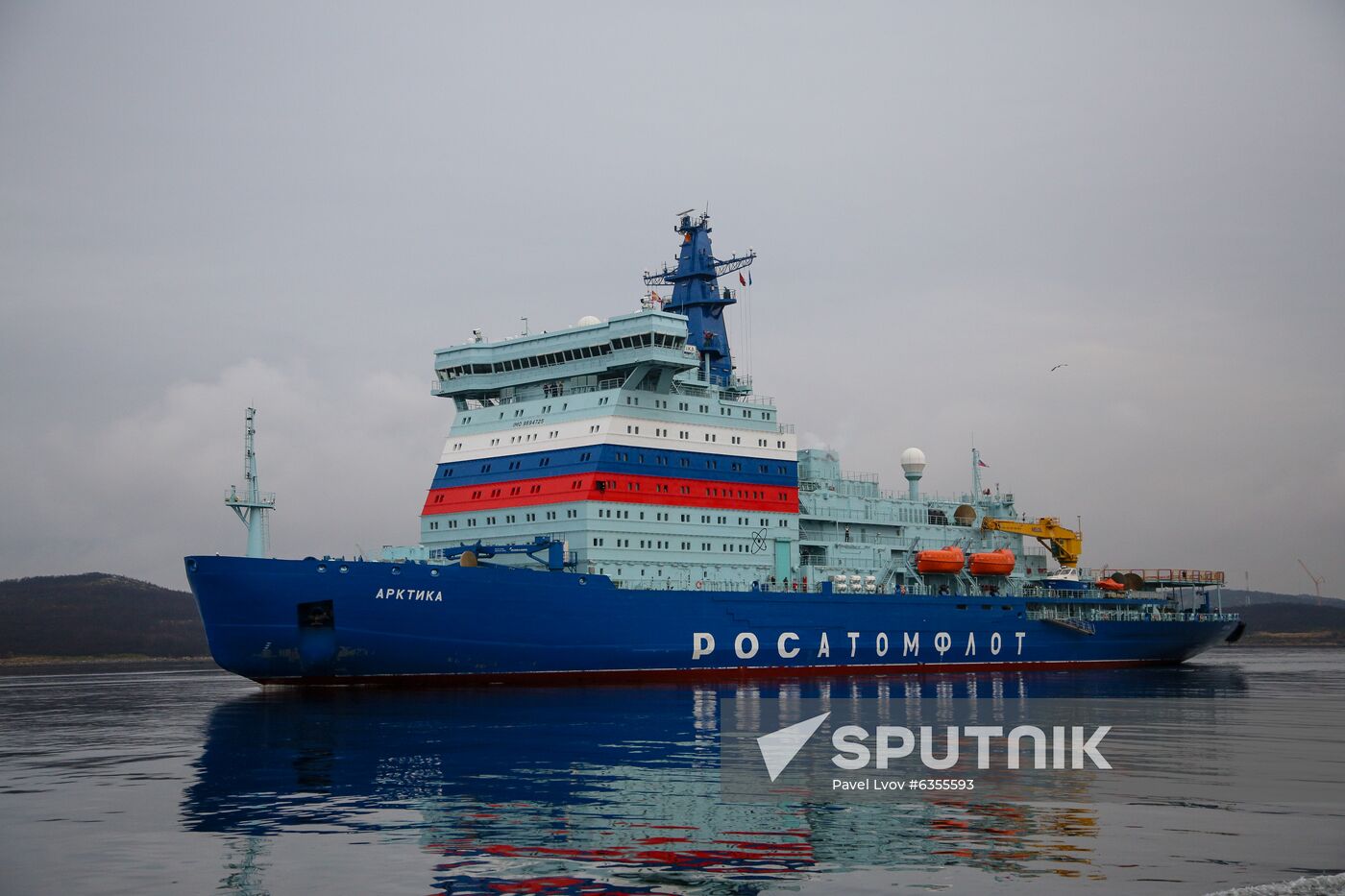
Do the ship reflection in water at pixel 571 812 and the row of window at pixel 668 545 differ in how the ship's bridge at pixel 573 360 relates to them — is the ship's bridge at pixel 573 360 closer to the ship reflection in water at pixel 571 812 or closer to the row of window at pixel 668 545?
the row of window at pixel 668 545

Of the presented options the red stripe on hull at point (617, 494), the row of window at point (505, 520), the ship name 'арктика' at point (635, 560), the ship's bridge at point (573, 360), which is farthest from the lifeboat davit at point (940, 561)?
the row of window at point (505, 520)

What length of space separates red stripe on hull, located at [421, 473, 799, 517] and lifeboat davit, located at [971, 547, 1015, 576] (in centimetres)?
1132

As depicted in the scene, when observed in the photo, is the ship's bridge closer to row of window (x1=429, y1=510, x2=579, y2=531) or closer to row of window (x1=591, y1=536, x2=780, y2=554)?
row of window (x1=429, y1=510, x2=579, y2=531)

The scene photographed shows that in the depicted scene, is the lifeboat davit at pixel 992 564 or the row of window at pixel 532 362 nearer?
the row of window at pixel 532 362

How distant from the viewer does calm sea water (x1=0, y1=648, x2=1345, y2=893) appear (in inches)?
512

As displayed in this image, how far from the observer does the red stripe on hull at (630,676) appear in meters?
37.7

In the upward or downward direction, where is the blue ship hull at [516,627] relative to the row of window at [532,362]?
downward

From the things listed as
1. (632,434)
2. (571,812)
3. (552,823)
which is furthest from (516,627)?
(552,823)

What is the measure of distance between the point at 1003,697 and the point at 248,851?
27.5m

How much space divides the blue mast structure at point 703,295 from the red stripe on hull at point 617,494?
16.8 feet

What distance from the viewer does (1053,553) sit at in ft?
208

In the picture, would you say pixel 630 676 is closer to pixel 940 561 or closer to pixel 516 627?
pixel 516 627

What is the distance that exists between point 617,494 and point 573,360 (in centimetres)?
582

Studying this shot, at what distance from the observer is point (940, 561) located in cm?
5309
